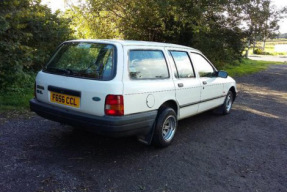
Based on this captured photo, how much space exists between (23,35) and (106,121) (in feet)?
15.0


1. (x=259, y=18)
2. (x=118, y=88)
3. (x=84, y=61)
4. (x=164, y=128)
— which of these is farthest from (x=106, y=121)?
(x=259, y=18)

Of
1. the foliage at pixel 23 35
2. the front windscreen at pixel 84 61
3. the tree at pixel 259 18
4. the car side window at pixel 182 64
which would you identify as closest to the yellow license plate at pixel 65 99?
the front windscreen at pixel 84 61

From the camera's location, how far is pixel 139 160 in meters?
3.99

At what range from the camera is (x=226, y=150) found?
4.55 meters

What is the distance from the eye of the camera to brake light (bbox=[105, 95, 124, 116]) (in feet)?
11.5

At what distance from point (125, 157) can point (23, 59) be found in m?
4.23

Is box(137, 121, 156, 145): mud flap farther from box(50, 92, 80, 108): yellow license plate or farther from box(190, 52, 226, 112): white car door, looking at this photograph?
box(190, 52, 226, 112): white car door

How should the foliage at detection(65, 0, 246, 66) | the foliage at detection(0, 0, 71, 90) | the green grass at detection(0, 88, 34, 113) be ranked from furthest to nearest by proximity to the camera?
the foliage at detection(65, 0, 246, 66) → the green grass at detection(0, 88, 34, 113) → the foliage at detection(0, 0, 71, 90)

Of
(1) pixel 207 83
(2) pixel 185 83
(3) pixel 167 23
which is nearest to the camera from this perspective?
(2) pixel 185 83

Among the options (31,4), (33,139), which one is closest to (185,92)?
(33,139)

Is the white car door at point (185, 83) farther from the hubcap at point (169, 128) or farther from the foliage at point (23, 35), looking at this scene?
the foliage at point (23, 35)

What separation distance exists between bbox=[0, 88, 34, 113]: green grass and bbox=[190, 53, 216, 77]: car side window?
13.3 feet

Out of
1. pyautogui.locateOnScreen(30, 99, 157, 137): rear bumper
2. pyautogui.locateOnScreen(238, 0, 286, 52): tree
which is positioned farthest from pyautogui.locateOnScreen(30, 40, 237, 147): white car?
pyautogui.locateOnScreen(238, 0, 286, 52): tree

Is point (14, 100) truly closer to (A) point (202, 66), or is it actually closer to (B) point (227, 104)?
(A) point (202, 66)
